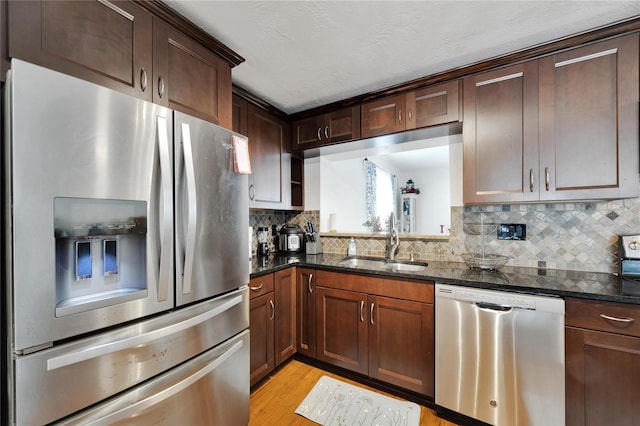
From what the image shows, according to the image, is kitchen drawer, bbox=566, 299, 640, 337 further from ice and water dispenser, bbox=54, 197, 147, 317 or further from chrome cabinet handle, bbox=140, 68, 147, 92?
chrome cabinet handle, bbox=140, 68, 147, 92

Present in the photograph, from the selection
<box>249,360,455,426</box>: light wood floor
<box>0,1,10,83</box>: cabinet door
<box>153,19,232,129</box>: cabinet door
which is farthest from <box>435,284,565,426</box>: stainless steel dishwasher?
<box>0,1,10,83</box>: cabinet door

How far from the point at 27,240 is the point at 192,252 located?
516 mm

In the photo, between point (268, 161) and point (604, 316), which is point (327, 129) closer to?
point (268, 161)

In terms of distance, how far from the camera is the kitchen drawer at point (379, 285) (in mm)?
1768

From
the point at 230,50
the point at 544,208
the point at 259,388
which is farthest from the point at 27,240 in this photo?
the point at 544,208

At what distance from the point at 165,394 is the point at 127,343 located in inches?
12.0

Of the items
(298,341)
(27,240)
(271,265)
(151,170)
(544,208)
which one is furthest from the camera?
(298,341)

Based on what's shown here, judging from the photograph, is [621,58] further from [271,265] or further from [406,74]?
[271,265]

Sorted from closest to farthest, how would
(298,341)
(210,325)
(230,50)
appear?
1. (210,325)
2. (230,50)
3. (298,341)

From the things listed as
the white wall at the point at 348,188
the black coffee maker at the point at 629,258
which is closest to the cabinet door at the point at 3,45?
the white wall at the point at 348,188

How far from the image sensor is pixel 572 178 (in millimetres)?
1617

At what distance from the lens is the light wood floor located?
5.54ft

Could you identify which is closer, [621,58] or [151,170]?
[151,170]

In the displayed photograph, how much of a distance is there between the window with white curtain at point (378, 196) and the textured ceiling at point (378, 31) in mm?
1244
